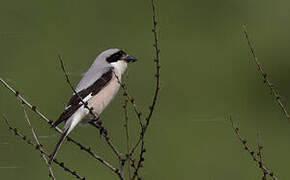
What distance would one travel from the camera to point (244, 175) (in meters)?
7.55

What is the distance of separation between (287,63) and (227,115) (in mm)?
1522

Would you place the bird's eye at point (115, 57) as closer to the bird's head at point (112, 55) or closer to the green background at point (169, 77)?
the bird's head at point (112, 55)

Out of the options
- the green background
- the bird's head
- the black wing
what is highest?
the green background

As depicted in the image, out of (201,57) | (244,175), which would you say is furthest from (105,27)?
(244,175)

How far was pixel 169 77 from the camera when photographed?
30.8ft

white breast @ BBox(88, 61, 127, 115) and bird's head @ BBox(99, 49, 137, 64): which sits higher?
bird's head @ BBox(99, 49, 137, 64)

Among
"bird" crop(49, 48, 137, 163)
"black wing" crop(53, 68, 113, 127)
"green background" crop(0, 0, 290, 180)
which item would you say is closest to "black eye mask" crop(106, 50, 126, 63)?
"bird" crop(49, 48, 137, 163)

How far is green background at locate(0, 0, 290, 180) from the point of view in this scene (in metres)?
7.84

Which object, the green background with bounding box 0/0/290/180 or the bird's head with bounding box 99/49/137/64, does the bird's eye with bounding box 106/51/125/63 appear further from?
the green background with bounding box 0/0/290/180

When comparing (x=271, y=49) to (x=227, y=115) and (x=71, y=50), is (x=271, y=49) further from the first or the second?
(x=71, y=50)

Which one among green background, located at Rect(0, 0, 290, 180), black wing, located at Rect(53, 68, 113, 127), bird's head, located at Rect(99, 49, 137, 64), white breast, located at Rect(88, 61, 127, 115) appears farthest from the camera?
green background, located at Rect(0, 0, 290, 180)

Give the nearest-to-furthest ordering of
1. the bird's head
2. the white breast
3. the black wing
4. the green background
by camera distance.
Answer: the black wing, the white breast, the bird's head, the green background

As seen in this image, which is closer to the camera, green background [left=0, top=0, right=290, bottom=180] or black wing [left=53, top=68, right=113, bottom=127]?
black wing [left=53, top=68, right=113, bottom=127]

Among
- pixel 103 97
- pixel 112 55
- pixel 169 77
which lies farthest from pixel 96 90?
pixel 169 77
